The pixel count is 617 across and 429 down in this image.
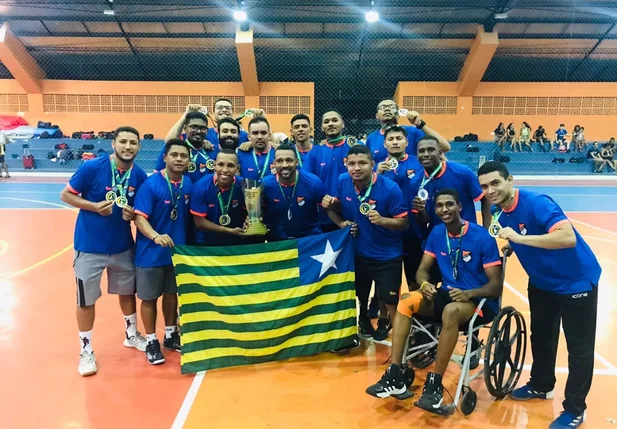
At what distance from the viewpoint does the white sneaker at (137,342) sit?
4.38 m

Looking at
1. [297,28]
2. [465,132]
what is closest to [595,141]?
[465,132]

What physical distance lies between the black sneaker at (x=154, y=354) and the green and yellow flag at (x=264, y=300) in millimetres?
407

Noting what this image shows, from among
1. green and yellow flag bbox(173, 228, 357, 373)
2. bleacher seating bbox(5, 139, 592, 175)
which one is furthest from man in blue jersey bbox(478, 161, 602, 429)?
bleacher seating bbox(5, 139, 592, 175)

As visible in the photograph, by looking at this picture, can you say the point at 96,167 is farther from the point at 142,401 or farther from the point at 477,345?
the point at 477,345

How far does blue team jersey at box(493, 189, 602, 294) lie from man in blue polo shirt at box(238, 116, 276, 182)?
2.34 meters

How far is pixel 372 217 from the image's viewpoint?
386 cm

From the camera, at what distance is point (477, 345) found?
3.79 meters

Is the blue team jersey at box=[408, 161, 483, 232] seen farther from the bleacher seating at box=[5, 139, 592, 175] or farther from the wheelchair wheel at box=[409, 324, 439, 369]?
the bleacher seating at box=[5, 139, 592, 175]

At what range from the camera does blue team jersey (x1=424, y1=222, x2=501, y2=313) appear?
3443 mm

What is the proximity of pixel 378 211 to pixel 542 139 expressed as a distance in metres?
21.2

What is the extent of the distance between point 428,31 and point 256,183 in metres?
19.8

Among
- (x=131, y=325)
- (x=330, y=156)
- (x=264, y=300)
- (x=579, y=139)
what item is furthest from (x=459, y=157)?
(x=131, y=325)

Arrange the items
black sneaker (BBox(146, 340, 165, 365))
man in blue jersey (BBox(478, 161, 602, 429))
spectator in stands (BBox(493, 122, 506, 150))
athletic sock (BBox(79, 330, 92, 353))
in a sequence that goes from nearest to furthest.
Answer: man in blue jersey (BBox(478, 161, 602, 429)) < athletic sock (BBox(79, 330, 92, 353)) < black sneaker (BBox(146, 340, 165, 365)) < spectator in stands (BBox(493, 122, 506, 150))

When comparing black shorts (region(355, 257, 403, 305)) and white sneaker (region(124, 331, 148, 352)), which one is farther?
Result: white sneaker (region(124, 331, 148, 352))
